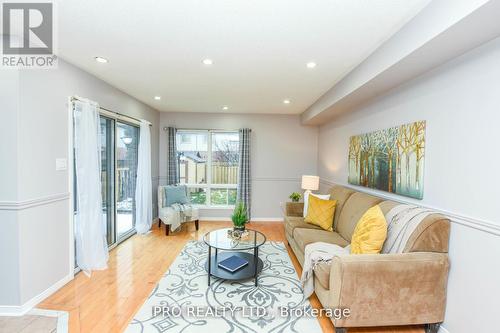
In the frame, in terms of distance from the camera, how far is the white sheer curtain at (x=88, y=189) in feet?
9.14

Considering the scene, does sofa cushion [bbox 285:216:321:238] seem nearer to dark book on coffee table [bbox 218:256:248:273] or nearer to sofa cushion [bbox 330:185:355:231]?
sofa cushion [bbox 330:185:355:231]

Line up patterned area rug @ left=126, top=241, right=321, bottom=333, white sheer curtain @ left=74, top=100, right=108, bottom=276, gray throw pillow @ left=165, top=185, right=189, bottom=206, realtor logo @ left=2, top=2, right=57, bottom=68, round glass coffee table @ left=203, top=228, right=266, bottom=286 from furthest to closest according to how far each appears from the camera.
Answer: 1. gray throw pillow @ left=165, top=185, right=189, bottom=206
2. white sheer curtain @ left=74, top=100, right=108, bottom=276
3. round glass coffee table @ left=203, top=228, right=266, bottom=286
4. patterned area rug @ left=126, top=241, right=321, bottom=333
5. realtor logo @ left=2, top=2, right=57, bottom=68

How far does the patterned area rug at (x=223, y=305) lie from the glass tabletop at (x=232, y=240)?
15.9 inches

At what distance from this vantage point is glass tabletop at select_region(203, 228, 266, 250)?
271 cm

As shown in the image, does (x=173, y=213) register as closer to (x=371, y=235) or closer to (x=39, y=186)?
(x=39, y=186)

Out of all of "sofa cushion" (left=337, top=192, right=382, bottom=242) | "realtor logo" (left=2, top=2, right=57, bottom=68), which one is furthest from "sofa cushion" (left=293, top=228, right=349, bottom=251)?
"realtor logo" (left=2, top=2, right=57, bottom=68)

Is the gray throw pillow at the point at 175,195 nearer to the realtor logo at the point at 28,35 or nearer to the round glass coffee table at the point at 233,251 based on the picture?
the round glass coffee table at the point at 233,251

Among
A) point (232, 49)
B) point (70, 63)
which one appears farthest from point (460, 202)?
point (70, 63)

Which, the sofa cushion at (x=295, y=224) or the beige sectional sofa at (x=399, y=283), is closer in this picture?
the beige sectional sofa at (x=399, y=283)

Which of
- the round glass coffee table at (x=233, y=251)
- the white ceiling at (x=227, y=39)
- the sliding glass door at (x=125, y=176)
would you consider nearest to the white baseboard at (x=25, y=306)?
the sliding glass door at (x=125, y=176)

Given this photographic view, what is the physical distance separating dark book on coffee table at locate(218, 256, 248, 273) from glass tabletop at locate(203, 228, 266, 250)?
0.76 ft

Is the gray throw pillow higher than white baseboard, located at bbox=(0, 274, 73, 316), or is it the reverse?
the gray throw pillow

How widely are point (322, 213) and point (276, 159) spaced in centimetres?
227

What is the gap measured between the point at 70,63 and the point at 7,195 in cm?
150
